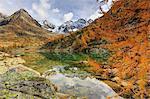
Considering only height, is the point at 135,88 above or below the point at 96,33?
below

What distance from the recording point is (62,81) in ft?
54.5

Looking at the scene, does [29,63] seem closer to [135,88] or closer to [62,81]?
[62,81]

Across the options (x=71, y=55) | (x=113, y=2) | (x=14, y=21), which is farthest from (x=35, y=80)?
(x=14, y=21)

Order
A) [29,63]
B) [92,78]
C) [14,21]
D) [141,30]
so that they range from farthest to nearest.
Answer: [14,21] → [29,63] → [92,78] → [141,30]

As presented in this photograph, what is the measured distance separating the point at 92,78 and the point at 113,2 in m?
8.98

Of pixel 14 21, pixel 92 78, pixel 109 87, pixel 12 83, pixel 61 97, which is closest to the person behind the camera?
pixel 12 83

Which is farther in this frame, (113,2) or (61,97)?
(61,97)

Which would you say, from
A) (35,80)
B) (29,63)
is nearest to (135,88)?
(35,80)

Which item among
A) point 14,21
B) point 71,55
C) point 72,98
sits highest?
point 14,21

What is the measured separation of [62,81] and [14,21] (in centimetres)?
17990

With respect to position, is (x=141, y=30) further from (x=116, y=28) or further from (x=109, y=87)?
(x=109, y=87)

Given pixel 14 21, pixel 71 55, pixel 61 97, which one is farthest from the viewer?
pixel 14 21

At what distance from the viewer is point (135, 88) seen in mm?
14781

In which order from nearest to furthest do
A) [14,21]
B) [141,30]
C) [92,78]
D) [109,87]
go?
[141,30], [109,87], [92,78], [14,21]
